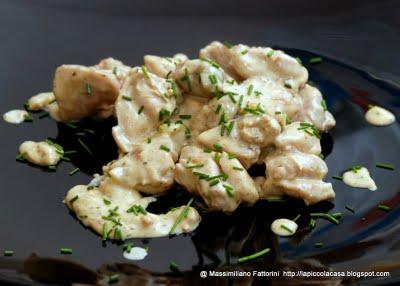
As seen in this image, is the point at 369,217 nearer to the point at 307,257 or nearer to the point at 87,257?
the point at 307,257

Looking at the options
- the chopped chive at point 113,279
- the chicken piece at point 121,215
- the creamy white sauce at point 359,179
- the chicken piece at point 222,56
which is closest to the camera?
the chopped chive at point 113,279

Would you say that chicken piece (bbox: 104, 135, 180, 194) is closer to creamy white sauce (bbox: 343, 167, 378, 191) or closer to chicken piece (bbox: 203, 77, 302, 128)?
chicken piece (bbox: 203, 77, 302, 128)

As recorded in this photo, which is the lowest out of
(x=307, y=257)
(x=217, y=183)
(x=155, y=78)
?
→ (x=307, y=257)

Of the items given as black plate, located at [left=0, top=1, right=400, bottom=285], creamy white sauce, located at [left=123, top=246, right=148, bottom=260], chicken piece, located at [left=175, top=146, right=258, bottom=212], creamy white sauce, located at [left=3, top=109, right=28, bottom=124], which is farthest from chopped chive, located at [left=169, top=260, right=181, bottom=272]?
creamy white sauce, located at [left=3, top=109, right=28, bottom=124]

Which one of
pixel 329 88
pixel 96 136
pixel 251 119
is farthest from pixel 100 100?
pixel 329 88

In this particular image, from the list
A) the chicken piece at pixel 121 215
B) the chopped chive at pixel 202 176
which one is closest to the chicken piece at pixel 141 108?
the chicken piece at pixel 121 215

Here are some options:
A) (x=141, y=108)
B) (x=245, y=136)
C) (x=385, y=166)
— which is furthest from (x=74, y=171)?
(x=385, y=166)

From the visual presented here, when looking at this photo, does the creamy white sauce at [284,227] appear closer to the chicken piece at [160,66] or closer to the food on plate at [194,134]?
the food on plate at [194,134]
